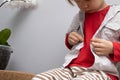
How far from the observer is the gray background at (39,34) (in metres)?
1.39

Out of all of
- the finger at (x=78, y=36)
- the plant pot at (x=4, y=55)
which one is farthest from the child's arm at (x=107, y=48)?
the plant pot at (x=4, y=55)

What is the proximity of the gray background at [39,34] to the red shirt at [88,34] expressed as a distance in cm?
27

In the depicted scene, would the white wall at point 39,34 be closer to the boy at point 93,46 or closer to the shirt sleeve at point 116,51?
the boy at point 93,46

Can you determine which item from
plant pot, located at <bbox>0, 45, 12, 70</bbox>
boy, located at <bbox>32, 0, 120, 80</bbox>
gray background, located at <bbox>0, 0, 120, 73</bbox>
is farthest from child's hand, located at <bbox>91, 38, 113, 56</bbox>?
plant pot, located at <bbox>0, 45, 12, 70</bbox>

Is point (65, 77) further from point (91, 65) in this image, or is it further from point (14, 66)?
point (14, 66)

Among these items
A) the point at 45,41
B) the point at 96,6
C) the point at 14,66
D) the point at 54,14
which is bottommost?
the point at 14,66

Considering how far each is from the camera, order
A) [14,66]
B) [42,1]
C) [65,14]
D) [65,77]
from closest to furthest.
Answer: [65,77] → [65,14] → [42,1] → [14,66]

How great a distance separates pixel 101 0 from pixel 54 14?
0.46m

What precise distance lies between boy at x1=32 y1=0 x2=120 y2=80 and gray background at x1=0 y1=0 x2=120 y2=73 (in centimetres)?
27

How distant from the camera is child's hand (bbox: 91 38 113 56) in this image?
3.12ft

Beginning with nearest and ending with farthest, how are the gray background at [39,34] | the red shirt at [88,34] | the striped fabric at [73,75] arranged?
the striped fabric at [73,75] < the red shirt at [88,34] < the gray background at [39,34]

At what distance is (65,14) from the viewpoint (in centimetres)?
138

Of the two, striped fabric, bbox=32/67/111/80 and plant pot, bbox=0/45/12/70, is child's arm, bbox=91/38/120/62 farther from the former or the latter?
plant pot, bbox=0/45/12/70

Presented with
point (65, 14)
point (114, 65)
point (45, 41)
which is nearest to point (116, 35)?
point (114, 65)
